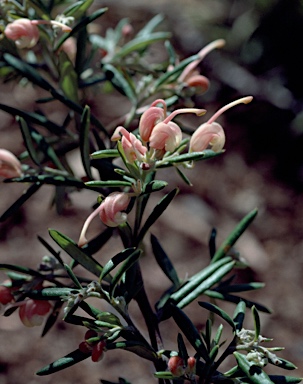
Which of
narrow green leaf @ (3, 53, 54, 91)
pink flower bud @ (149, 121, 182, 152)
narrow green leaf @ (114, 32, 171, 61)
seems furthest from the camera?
narrow green leaf @ (114, 32, 171, 61)

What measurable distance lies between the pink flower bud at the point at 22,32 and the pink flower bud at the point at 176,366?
0.39 m

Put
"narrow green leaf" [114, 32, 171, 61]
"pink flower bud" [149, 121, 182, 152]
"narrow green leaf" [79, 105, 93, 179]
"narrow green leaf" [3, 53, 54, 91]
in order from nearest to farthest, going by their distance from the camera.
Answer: "pink flower bud" [149, 121, 182, 152], "narrow green leaf" [79, 105, 93, 179], "narrow green leaf" [3, 53, 54, 91], "narrow green leaf" [114, 32, 171, 61]

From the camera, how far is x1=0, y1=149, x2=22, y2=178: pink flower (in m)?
0.60

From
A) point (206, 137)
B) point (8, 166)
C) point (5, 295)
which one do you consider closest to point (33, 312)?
point (5, 295)

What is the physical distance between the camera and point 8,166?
0.61m

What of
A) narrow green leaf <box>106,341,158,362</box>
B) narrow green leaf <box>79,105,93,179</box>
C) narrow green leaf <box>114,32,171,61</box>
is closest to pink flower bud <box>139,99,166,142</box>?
narrow green leaf <box>79,105,93,179</box>

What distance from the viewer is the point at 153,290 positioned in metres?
1.76

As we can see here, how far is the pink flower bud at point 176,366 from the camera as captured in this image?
0.56m

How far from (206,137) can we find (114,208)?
4.5 inches

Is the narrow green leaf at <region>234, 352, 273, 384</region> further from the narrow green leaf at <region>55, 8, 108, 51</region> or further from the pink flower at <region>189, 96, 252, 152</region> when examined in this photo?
the narrow green leaf at <region>55, 8, 108, 51</region>

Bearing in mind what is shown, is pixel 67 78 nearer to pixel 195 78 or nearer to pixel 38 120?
pixel 38 120

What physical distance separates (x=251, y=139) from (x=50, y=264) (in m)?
1.71

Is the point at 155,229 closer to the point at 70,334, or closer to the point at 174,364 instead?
the point at 70,334

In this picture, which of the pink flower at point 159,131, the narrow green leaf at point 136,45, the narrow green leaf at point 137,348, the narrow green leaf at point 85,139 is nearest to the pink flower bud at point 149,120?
the pink flower at point 159,131
